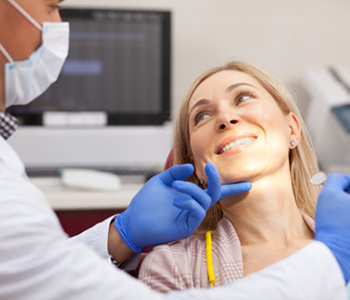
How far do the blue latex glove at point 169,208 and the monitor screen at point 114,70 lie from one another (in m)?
1.30

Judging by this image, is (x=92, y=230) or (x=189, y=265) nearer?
(x=189, y=265)

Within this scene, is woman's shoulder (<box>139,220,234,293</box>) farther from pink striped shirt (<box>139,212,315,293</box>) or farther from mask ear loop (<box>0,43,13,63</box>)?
mask ear loop (<box>0,43,13,63</box>)

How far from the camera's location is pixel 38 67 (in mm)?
1369

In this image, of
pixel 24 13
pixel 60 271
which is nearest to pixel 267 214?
pixel 60 271

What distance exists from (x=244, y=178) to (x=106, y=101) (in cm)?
140

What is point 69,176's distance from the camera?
219 cm

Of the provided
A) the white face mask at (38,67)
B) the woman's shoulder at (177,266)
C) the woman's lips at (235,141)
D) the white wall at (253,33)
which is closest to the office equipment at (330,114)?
the white wall at (253,33)

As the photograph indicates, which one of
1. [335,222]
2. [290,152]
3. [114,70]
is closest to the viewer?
[335,222]

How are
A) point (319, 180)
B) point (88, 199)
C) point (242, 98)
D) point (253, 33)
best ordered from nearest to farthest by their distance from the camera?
point (319, 180)
point (242, 98)
point (88, 199)
point (253, 33)

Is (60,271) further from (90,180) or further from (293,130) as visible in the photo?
(90,180)

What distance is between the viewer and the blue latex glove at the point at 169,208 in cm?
109

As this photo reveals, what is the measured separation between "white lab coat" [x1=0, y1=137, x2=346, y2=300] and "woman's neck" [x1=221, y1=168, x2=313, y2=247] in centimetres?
41

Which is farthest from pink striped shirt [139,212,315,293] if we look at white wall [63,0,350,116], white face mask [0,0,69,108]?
white wall [63,0,350,116]

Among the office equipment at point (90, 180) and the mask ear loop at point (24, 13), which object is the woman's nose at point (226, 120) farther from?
the office equipment at point (90, 180)
